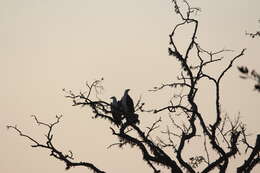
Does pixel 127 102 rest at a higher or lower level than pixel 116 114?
higher

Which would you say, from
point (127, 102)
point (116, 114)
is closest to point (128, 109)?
point (116, 114)

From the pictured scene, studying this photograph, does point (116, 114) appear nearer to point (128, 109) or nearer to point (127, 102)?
point (128, 109)

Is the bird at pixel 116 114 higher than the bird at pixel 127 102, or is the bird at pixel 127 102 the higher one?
the bird at pixel 127 102

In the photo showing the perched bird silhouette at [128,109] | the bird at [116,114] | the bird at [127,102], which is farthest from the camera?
the bird at [127,102]

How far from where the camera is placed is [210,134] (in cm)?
1091

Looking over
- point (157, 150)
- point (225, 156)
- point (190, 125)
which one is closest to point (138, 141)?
point (157, 150)

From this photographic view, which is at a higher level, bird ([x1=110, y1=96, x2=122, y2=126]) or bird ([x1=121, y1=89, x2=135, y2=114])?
bird ([x1=121, y1=89, x2=135, y2=114])

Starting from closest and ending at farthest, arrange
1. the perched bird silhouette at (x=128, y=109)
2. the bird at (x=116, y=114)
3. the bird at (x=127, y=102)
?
the bird at (x=116, y=114) < the perched bird silhouette at (x=128, y=109) < the bird at (x=127, y=102)

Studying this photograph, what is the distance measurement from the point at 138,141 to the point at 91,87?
181cm

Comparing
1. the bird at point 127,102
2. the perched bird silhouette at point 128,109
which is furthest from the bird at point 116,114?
the bird at point 127,102

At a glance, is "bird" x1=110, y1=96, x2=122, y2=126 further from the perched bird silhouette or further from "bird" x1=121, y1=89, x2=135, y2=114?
"bird" x1=121, y1=89, x2=135, y2=114

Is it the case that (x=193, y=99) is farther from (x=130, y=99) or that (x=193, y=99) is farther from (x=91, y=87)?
(x=130, y=99)

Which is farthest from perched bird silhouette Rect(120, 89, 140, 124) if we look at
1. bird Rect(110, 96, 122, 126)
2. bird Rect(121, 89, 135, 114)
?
bird Rect(110, 96, 122, 126)

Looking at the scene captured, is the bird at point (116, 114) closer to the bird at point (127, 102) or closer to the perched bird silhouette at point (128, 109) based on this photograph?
the perched bird silhouette at point (128, 109)
